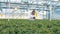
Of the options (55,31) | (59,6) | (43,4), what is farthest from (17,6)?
(55,31)

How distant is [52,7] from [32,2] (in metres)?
1.23

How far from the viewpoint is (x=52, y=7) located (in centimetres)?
1394

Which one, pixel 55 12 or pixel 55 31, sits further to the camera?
pixel 55 12

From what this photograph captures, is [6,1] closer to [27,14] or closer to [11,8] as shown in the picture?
[11,8]

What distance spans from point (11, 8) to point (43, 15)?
195cm

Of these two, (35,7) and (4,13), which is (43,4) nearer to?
(35,7)

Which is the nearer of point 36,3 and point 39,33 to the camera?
point 39,33

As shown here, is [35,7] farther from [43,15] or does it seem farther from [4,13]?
[4,13]

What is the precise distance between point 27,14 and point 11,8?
101cm

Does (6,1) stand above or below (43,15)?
above

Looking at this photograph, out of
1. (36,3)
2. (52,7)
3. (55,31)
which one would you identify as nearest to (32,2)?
(36,3)

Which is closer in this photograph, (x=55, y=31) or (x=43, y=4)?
(x=55, y=31)

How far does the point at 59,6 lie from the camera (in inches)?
556

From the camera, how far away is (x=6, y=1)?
44.7 feet
